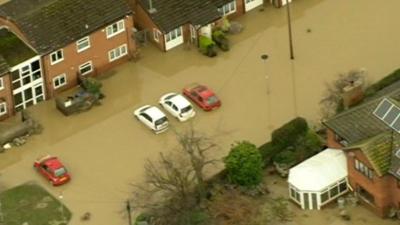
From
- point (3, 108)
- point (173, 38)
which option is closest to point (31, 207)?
point (3, 108)

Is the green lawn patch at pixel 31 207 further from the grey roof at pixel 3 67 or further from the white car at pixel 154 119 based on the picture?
the white car at pixel 154 119

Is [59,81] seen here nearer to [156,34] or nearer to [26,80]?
[26,80]

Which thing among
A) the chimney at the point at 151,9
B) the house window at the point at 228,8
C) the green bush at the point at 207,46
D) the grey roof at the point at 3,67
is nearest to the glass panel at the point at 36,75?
the grey roof at the point at 3,67

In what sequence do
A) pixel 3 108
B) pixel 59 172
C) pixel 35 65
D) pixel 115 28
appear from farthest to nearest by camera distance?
pixel 115 28 < pixel 35 65 < pixel 3 108 < pixel 59 172

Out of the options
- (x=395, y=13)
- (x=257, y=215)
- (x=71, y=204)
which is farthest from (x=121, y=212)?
(x=395, y=13)

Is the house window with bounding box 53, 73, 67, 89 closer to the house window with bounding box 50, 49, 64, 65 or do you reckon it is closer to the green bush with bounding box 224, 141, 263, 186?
the house window with bounding box 50, 49, 64, 65

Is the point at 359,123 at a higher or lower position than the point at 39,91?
lower
